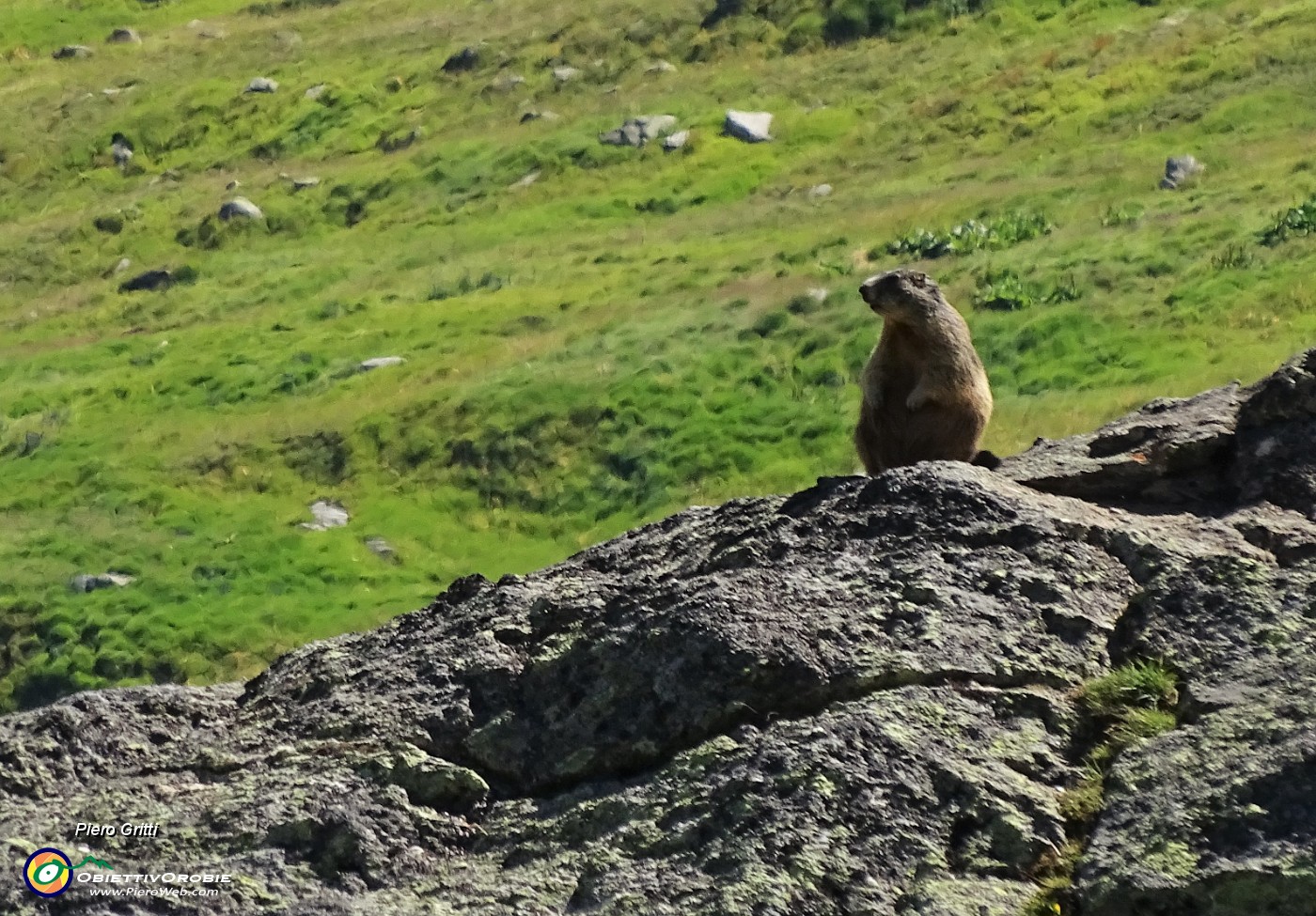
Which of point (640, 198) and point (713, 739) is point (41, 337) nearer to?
point (640, 198)

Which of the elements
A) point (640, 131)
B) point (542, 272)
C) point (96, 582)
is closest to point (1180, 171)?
point (542, 272)

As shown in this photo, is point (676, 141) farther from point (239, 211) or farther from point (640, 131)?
point (239, 211)

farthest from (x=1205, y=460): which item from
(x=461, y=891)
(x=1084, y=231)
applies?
(x=1084, y=231)

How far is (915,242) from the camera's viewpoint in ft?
131

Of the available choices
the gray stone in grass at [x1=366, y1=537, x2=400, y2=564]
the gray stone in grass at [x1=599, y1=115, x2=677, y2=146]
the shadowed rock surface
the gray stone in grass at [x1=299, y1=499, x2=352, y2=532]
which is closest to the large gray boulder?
the gray stone in grass at [x1=599, y1=115, x2=677, y2=146]

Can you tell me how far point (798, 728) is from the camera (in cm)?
723

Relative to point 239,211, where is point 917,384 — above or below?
above

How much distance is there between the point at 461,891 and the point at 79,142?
230 ft

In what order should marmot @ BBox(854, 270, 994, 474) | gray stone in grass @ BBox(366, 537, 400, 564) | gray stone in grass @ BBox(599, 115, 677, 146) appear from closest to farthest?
marmot @ BBox(854, 270, 994, 474) → gray stone in grass @ BBox(366, 537, 400, 564) → gray stone in grass @ BBox(599, 115, 677, 146)

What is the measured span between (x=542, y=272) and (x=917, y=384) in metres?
35.6

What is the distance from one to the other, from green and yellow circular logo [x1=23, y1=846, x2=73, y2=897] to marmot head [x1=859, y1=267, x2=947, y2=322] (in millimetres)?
7769

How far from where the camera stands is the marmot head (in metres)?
13.1

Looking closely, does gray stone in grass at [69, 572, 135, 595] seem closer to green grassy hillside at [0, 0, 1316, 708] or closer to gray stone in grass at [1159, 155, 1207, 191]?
green grassy hillside at [0, 0, 1316, 708]

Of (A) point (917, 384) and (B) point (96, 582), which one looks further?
(B) point (96, 582)
